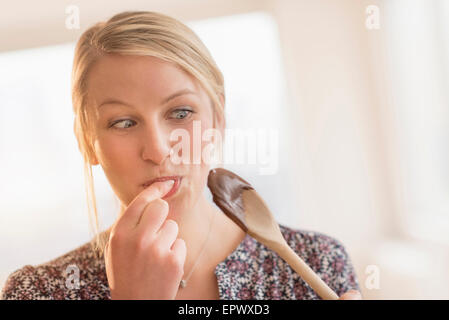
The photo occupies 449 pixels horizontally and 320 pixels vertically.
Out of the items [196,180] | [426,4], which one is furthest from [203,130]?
[426,4]

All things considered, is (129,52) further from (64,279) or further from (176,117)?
(64,279)

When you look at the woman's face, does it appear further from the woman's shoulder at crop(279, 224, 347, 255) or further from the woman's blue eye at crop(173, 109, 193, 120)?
the woman's shoulder at crop(279, 224, 347, 255)

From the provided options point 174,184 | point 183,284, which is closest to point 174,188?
point 174,184

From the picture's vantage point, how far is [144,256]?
0.41m

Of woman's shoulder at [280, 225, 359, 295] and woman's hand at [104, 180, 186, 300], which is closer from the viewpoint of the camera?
woman's hand at [104, 180, 186, 300]

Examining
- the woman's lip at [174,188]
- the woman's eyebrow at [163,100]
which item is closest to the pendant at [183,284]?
the woman's lip at [174,188]

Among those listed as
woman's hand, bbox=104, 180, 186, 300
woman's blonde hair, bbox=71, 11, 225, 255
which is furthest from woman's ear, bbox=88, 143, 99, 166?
woman's hand, bbox=104, 180, 186, 300

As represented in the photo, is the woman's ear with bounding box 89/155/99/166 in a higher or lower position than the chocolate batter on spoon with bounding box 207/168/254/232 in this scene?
higher

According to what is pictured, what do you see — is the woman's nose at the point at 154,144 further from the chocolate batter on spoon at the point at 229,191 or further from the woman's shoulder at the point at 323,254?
the woman's shoulder at the point at 323,254

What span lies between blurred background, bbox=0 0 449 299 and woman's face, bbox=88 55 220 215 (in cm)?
4

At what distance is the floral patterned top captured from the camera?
1.69 ft

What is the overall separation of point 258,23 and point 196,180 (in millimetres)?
200

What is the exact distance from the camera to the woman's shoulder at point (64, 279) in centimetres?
51
